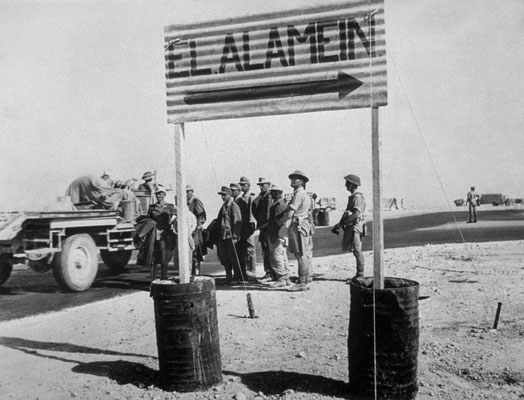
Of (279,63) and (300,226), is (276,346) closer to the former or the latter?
(279,63)

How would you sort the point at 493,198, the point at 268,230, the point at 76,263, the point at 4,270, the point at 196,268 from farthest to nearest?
the point at 493,198, the point at 196,268, the point at 4,270, the point at 76,263, the point at 268,230

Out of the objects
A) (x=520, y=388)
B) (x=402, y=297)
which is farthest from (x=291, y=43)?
(x=520, y=388)

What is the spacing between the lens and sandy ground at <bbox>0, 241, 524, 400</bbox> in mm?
4176

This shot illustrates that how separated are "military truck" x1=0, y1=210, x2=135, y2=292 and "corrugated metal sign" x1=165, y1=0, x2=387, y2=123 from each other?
540cm

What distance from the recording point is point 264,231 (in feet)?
31.9

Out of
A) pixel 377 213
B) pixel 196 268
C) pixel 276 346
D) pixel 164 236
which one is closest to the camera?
pixel 377 213

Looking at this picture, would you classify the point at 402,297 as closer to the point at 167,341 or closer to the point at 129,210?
the point at 167,341

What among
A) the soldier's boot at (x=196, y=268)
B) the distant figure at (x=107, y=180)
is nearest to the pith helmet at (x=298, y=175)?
the soldier's boot at (x=196, y=268)

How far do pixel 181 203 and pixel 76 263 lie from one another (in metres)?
5.63

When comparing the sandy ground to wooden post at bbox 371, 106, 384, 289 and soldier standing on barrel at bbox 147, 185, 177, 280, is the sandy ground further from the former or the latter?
wooden post at bbox 371, 106, 384, 289

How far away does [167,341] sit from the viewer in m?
4.18

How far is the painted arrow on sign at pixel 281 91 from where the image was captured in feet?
13.3

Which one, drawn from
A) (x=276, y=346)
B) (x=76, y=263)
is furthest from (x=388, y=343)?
(x=76, y=263)

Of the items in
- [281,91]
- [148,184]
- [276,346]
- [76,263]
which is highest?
[281,91]
